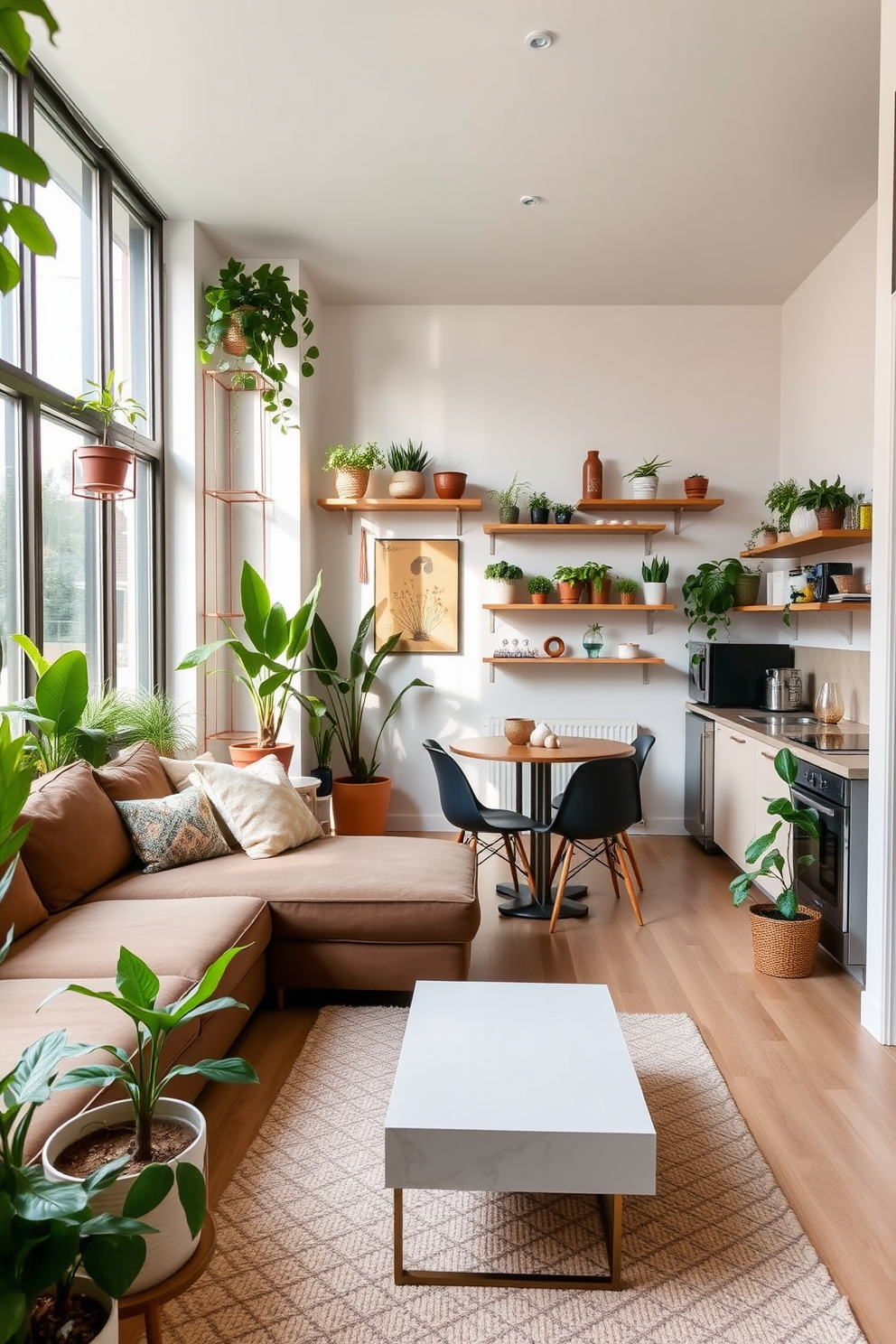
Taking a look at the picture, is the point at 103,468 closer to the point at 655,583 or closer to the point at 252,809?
the point at 252,809

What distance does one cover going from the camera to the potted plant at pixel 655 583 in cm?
571

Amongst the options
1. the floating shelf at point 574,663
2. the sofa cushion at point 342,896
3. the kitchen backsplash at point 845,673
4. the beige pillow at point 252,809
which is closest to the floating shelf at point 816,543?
the kitchen backsplash at point 845,673

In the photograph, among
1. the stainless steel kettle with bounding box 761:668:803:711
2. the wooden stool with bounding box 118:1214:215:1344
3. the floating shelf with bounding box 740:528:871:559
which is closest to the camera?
the wooden stool with bounding box 118:1214:215:1344

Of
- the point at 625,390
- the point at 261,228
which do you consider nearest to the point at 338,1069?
the point at 261,228

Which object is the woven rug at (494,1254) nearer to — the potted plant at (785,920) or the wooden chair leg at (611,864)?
the potted plant at (785,920)

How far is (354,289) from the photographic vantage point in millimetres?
5703

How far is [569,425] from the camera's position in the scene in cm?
595

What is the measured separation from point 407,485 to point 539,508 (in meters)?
0.83

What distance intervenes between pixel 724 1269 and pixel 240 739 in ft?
12.5

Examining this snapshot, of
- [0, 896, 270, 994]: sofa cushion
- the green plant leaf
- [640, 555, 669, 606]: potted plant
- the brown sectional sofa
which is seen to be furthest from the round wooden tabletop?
the green plant leaf

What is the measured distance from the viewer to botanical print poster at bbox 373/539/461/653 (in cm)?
600

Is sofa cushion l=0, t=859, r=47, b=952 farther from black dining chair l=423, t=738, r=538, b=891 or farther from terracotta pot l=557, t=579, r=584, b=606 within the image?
terracotta pot l=557, t=579, r=584, b=606

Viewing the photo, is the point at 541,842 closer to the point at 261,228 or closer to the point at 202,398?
the point at 202,398

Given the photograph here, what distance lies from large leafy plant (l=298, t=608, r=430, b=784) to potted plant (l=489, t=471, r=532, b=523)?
3.30ft
